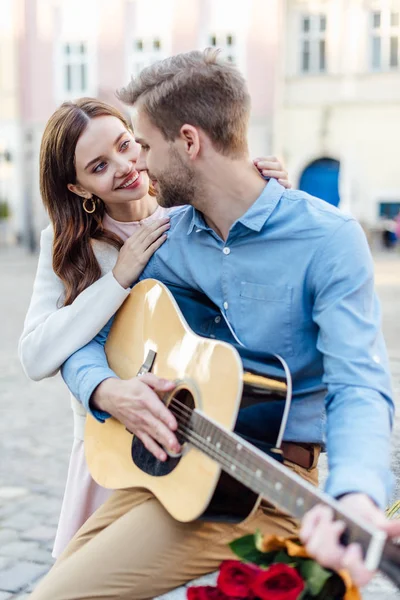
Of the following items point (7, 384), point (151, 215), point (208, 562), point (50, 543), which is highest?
point (151, 215)

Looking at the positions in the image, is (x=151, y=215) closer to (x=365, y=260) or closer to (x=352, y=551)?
(x=365, y=260)

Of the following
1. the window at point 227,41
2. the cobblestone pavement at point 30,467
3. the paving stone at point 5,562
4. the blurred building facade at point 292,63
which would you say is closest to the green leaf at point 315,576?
the cobblestone pavement at point 30,467

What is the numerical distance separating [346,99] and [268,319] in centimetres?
2138

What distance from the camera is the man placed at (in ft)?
6.05

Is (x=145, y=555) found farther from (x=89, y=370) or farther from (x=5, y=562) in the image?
(x=5, y=562)

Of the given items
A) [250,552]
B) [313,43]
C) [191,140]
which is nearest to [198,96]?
[191,140]

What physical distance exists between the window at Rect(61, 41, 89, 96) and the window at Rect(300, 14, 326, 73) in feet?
19.3

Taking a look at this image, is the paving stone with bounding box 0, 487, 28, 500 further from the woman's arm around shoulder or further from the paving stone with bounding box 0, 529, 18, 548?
the woman's arm around shoulder

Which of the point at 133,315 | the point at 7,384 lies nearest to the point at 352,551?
the point at 133,315

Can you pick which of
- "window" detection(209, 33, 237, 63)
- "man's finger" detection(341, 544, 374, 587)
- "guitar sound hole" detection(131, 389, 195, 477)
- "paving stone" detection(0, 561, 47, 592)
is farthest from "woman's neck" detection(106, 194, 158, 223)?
"window" detection(209, 33, 237, 63)

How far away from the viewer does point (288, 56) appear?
2312 cm

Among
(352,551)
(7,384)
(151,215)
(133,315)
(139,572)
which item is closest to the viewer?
(352,551)

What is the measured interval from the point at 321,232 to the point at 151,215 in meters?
1.02

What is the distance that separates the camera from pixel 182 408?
1971mm
